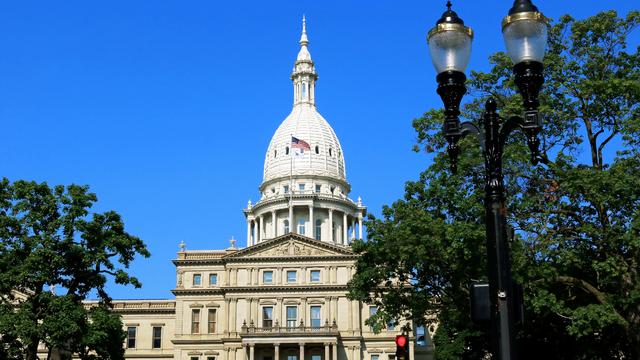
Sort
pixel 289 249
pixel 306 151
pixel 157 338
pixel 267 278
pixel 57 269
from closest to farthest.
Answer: pixel 57 269, pixel 267 278, pixel 289 249, pixel 157 338, pixel 306 151

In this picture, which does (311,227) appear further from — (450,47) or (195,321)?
(450,47)

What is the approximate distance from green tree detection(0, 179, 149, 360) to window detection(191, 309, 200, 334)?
44.5 meters

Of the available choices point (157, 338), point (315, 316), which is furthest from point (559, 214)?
point (157, 338)

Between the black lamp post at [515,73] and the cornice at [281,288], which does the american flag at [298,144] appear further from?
the black lamp post at [515,73]

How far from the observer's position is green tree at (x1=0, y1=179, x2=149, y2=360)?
136ft

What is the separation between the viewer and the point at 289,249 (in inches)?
3514

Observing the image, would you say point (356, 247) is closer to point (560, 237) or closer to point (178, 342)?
point (560, 237)

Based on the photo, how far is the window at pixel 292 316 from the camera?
8700cm

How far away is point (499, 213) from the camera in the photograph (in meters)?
11.2

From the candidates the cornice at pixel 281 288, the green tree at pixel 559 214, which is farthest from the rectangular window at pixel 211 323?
the green tree at pixel 559 214

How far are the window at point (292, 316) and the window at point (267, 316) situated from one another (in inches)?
70.3

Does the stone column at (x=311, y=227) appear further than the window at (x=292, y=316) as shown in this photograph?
Yes

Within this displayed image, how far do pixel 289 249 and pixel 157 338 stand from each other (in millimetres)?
18526

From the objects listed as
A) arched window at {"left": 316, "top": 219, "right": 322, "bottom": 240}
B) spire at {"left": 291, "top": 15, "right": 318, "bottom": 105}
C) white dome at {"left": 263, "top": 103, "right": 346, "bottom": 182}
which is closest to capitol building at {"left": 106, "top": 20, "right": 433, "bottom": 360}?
arched window at {"left": 316, "top": 219, "right": 322, "bottom": 240}
